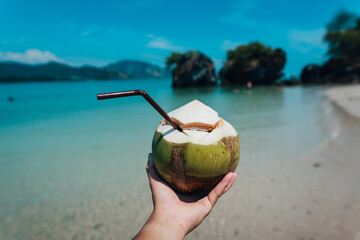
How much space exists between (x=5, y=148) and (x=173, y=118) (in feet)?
27.5

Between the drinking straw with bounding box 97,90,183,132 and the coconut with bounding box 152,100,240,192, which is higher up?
the drinking straw with bounding box 97,90,183,132

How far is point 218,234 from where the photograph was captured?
2.91 metres

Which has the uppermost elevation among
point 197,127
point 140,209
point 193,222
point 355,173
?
point 197,127

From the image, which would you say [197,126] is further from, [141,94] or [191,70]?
[191,70]

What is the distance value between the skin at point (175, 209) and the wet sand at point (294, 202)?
1409 millimetres

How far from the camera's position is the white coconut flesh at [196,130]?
1637 millimetres

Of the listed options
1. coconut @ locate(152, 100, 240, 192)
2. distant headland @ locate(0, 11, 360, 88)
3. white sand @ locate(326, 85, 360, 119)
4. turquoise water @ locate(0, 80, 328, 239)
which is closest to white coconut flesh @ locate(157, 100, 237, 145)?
coconut @ locate(152, 100, 240, 192)

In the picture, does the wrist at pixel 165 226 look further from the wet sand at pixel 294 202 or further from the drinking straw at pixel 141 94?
the wet sand at pixel 294 202

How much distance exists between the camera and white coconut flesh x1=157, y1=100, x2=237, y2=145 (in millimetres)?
1637

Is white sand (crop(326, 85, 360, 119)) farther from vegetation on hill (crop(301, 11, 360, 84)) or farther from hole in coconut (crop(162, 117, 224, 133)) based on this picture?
vegetation on hill (crop(301, 11, 360, 84))

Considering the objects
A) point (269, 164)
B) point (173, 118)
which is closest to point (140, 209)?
point (173, 118)

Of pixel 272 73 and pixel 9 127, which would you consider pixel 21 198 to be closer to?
pixel 9 127

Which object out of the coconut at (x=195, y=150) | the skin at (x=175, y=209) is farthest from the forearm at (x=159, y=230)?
the coconut at (x=195, y=150)

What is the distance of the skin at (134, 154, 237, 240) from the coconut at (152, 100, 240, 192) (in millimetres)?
82
